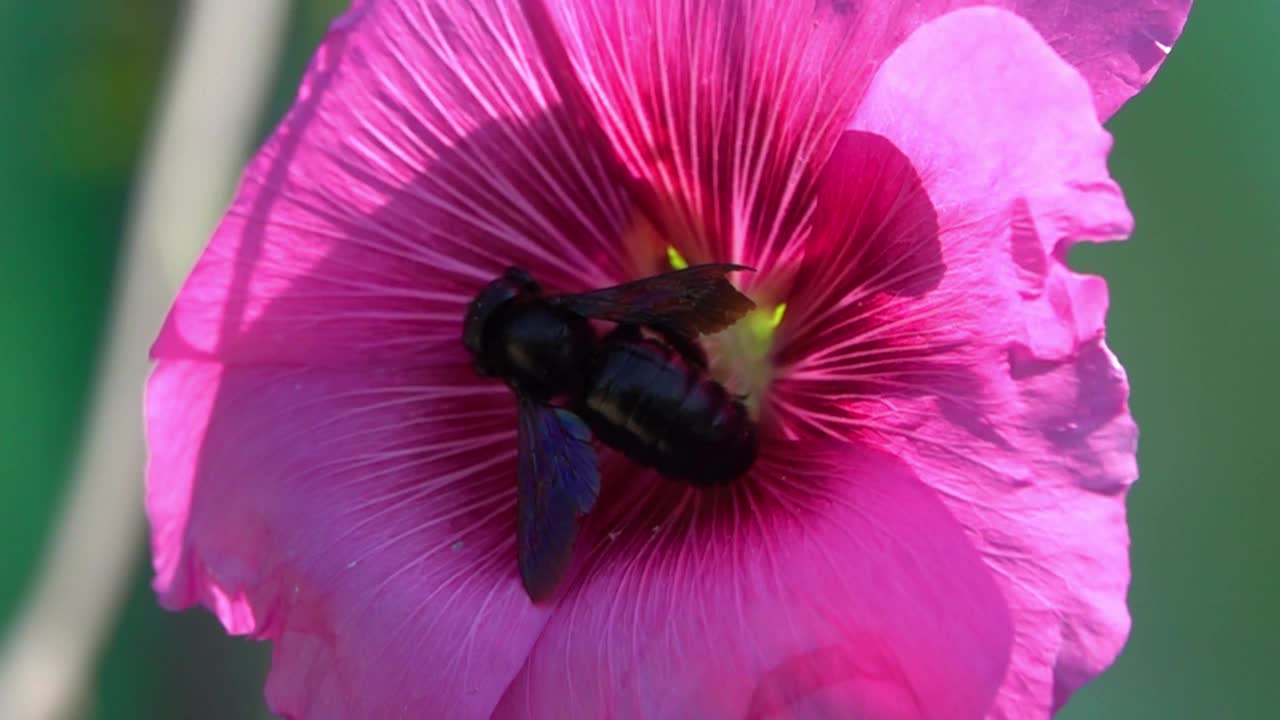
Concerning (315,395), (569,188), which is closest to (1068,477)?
(569,188)

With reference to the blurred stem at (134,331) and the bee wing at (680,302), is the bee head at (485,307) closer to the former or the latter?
the bee wing at (680,302)

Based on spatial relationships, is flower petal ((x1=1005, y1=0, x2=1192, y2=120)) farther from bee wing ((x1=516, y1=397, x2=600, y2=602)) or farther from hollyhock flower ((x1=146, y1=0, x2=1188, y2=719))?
bee wing ((x1=516, y1=397, x2=600, y2=602))

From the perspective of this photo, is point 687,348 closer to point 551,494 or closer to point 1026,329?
point 551,494

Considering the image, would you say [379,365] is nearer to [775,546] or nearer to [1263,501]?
[775,546]

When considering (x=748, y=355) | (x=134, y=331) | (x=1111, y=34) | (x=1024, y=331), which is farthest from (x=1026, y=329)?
(x=134, y=331)

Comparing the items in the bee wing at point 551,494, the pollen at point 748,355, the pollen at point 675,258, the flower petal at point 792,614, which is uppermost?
the pollen at point 675,258

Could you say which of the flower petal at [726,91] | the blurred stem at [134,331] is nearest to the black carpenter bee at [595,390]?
the flower petal at [726,91]
